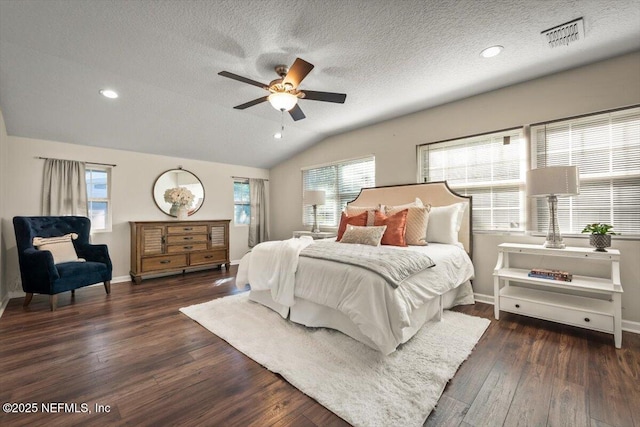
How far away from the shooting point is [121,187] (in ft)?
14.6

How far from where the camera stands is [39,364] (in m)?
1.95

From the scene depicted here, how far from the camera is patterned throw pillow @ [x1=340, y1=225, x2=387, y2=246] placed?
3.01m

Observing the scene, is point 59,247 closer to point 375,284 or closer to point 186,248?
point 186,248

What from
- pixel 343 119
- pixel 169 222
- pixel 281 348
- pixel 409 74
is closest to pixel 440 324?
pixel 281 348

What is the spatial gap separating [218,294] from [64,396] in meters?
2.00

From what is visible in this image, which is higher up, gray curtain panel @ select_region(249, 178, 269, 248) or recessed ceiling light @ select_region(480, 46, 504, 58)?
recessed ceiling light @ select_region(480, 46, 504, 58)

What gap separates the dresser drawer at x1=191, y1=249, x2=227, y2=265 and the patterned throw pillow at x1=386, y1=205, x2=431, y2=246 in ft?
12.0

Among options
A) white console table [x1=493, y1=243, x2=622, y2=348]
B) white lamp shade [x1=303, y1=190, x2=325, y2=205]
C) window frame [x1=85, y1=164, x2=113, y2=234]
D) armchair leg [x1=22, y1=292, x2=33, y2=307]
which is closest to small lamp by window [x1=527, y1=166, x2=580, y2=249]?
white console table [x1=493, y1=243, x2=622, y2=348]

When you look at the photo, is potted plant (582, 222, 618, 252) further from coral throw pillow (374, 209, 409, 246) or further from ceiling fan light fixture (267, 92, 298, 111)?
ceiling fan light fixture (267, 92, 298, 111)

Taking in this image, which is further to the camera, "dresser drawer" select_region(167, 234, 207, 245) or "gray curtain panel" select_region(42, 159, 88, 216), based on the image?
"dresser drawer" select_region(167, 234, 207, 245)

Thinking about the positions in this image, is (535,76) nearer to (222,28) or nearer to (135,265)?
(222,28)

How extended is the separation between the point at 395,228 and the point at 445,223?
0.66 metres

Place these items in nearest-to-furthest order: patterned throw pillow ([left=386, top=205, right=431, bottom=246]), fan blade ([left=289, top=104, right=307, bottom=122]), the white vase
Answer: fan blade ([left=289, top=104, right=307, bottom=122]) → patterned throw pillow ([left=386, top=205, right=431, bottom=246]) → the white vase

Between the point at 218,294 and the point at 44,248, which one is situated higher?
the point at 44,248
